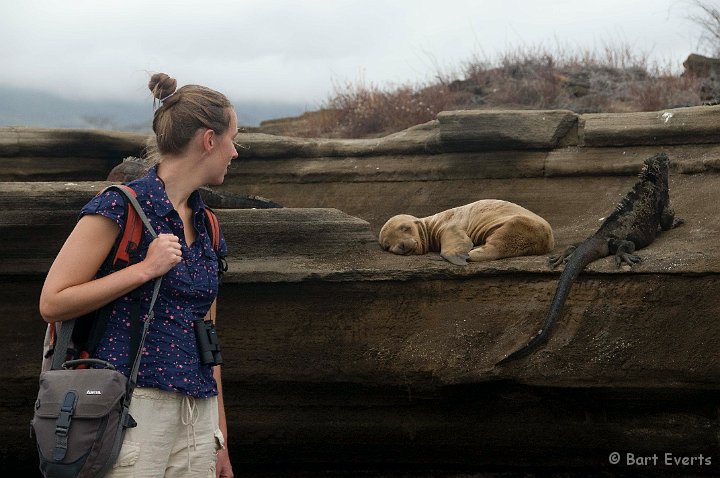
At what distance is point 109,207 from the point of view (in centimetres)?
316

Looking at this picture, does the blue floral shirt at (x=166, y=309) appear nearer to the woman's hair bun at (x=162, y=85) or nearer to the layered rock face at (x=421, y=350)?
the woman's hair bun at (x=162, y=85)

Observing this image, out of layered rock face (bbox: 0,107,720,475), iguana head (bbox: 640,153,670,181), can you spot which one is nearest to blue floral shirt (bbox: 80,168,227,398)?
layered rock face (bbox: 0,107,720,475)

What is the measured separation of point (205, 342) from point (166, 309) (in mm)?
200

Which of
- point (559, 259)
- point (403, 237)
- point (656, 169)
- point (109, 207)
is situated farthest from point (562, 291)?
point (109, 207)

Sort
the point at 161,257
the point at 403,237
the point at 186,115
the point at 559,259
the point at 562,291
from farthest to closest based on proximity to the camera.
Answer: the point at 403,237 < the point at 559,259 < the point at 562,291 < the point at 186,115 < the point at 161,257

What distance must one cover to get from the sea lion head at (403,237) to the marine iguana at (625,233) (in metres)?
1.04

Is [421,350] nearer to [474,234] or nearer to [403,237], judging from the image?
[403,237]

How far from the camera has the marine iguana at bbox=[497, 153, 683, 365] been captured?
19.5 feet

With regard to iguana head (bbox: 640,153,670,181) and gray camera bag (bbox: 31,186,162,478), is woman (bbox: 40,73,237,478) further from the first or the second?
iguana head (bbox: 640,153,670,181)

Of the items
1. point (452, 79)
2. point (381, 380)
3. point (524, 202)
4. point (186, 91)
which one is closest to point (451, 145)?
point (524, 202)

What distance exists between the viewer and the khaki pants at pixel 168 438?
314 centimetres

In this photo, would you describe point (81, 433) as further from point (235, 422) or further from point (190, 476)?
point (235, 422)

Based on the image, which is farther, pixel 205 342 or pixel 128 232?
pixel 205 342

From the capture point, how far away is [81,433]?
9.96 ft
